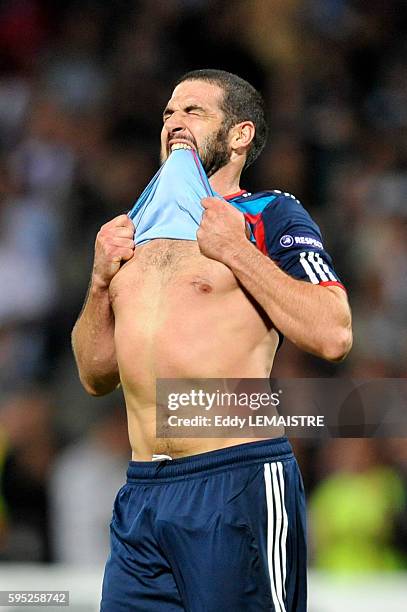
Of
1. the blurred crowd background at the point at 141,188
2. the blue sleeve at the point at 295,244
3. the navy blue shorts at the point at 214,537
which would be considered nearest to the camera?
the navy blue shorts at the point at 214,537

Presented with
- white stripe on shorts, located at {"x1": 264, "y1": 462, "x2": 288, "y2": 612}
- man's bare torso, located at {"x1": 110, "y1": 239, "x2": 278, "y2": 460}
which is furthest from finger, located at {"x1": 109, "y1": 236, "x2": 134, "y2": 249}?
white stripe on shorts, located at {"x1": 264, "y1": 462, "x2": 288, "y2": 612}

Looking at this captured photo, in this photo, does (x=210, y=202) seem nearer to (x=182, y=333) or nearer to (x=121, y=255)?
(x=121, y=255)

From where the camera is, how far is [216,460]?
3012mm

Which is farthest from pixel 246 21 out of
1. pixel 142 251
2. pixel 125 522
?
pixel 125 522

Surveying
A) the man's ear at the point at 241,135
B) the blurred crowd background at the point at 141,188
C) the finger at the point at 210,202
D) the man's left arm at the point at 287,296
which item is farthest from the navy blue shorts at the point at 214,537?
the blurred crowd background at the point at 141,188

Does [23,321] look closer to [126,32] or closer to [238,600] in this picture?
[126,32]

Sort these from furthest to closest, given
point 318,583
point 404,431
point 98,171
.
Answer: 1. point 98,171
2. point 404,431
3. point 318,583

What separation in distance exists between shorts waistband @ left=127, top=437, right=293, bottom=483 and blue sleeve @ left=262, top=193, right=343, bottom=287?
48 centimetres

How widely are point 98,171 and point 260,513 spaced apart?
453cm

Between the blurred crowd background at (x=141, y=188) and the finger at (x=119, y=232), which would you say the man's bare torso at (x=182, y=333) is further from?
the blurred crowd background at (x=141, y=188)

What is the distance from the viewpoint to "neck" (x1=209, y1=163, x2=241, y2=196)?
3547 millimetres

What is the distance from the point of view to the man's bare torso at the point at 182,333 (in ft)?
10.1

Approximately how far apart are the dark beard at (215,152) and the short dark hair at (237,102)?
0.05 metres

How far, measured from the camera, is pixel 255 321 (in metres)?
3.15
